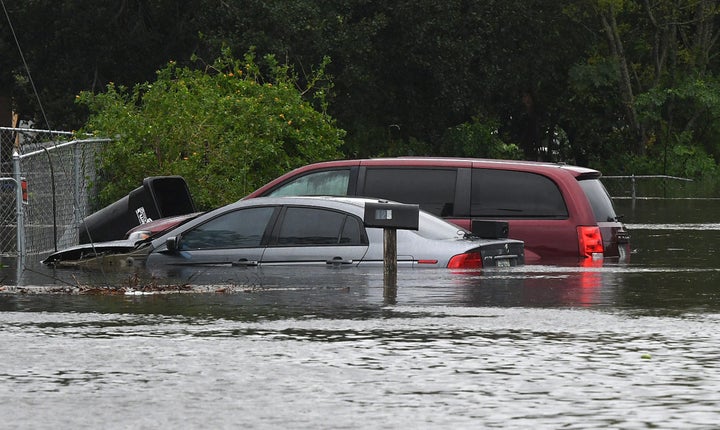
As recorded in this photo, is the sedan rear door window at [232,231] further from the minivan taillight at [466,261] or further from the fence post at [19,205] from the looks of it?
the fence post at [19,205]

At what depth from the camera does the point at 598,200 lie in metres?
18.5

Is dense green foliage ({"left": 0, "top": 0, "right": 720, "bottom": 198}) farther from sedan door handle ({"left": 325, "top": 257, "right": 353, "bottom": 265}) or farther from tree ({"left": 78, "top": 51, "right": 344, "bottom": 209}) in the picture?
sedan door handle ({"left": 325, "top": 257, "right": 353, "bottom": 265})

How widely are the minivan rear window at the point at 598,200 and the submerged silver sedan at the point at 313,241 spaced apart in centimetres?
172

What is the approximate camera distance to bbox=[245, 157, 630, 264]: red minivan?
58.0 feet

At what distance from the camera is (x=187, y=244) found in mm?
17406

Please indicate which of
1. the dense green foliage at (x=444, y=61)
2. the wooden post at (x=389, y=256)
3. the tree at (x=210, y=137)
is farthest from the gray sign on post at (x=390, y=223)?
the dense green foliage at (x=444, y=61)

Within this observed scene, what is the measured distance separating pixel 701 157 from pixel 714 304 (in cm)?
4449

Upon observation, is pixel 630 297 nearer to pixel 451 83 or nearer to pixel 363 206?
pixel 363 206

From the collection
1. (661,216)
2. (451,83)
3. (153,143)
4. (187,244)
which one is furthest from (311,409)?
(451,83)

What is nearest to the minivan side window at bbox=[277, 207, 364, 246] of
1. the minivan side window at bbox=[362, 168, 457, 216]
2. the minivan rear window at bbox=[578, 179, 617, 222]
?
the minivan side window at bbox=[362, 168, 457, 216]

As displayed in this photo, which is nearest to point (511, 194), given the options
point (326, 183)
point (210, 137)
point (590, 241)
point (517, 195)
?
point (517, 195)

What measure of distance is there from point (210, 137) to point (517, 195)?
377 inches

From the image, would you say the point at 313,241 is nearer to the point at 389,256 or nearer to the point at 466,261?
the point at 389,256

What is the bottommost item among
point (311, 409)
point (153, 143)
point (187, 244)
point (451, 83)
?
point (311, 409)
